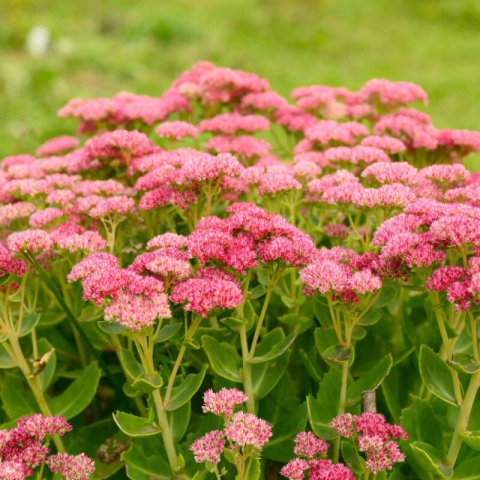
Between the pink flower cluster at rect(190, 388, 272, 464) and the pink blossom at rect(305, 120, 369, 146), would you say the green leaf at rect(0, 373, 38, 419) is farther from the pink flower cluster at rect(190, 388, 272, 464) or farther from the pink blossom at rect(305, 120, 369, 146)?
the pink blossom at rect(305, 120, 369, 146)

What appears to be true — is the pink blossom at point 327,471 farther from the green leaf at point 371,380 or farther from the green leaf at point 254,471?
the green leaf at point 371,380

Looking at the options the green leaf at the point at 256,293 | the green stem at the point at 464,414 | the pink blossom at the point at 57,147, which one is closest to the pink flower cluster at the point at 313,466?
the green stem at the point at 464,414

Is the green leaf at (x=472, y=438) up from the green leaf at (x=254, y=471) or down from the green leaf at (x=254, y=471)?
up

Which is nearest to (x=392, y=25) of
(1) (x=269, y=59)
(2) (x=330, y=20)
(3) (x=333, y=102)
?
(2) (x=330, y=20)

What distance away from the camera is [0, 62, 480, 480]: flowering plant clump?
2.06 m

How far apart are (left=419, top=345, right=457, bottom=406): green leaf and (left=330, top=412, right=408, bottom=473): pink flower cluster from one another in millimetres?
249

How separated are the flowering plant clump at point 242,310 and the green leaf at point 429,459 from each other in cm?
1

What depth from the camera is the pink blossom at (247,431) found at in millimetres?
1881

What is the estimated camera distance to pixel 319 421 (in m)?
2.33

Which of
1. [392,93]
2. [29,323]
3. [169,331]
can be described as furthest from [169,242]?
[392,93]

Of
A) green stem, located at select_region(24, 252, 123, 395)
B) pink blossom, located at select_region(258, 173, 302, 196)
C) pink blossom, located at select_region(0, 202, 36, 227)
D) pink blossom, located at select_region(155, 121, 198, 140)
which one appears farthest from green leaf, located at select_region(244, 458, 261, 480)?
pink blossom, located at select_region(155, 121, 198, 140)

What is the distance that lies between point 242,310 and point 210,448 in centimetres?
54

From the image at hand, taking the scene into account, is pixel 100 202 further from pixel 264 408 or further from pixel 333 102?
pixel 333 102

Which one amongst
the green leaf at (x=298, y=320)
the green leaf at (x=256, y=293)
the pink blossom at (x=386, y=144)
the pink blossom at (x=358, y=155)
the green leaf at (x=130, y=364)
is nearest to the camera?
the green leaf at (x=130, y=364)
